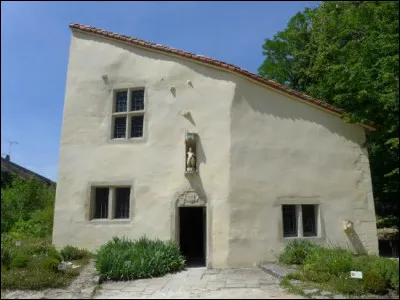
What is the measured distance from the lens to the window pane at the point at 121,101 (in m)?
12.2

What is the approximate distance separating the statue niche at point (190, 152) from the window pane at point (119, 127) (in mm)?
2204

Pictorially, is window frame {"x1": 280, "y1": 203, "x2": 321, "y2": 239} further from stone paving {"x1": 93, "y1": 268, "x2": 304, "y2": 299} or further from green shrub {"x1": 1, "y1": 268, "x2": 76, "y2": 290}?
green shrub {"x1": 1, "y1": 268, "x2": 76, "y2": 290}

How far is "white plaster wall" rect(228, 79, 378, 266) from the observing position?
10.7 metres

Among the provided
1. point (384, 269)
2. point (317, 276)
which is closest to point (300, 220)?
point (317, 276)

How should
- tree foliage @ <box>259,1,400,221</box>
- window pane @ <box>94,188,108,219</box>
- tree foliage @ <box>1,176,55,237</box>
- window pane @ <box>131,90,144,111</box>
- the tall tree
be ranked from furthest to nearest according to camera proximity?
the tall tree → tree foliage @ <box>1,176,55,237</box> → window pane @ <box>131,90,144,111</box> → window pane @ <box>94,188,108,219</box> → tree foliage @ <box>259,1,400,221</box>

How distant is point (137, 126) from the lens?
1198cm

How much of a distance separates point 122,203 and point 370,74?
8.44 meters

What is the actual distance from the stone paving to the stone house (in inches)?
46.4

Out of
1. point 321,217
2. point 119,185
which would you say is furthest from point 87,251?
point 321,217

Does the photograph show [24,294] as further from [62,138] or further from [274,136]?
[274,136]

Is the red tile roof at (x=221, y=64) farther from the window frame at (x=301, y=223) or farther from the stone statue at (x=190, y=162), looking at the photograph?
the window frame at (x=301, y=223)

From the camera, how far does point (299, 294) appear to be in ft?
23.8

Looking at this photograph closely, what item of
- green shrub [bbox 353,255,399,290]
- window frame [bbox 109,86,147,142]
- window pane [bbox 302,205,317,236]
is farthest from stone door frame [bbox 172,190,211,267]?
green shrub [bbox 353,255,399,290]

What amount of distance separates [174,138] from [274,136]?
9.91 feet
